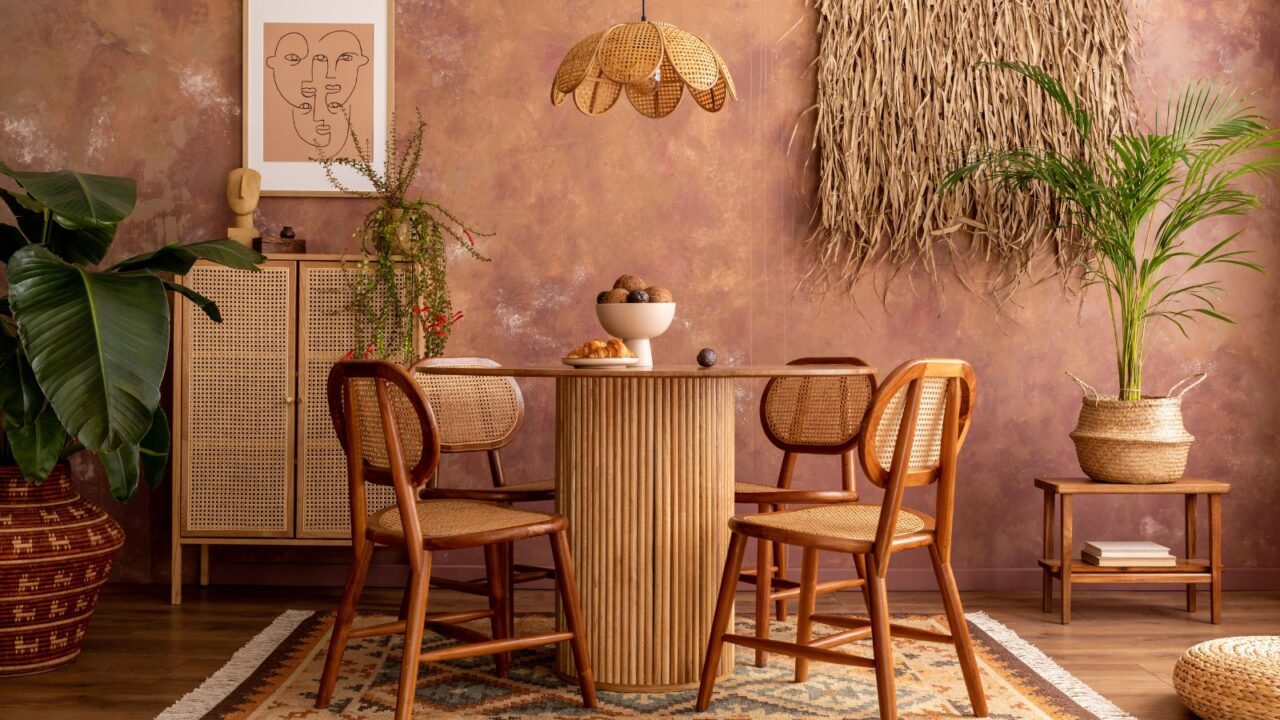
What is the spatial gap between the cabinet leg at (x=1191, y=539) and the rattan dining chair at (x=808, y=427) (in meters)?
1.36

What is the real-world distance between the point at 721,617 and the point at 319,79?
2.77m

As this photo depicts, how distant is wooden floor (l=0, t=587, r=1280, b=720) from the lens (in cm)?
288

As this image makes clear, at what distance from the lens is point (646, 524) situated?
2.81 m

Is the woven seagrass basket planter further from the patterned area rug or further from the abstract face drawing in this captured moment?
the abstract face drawing

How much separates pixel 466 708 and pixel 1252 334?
11.2ft

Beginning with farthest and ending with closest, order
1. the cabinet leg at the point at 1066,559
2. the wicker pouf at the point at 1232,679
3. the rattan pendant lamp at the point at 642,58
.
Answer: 1. the cabinet leg at the point at 1066,559
2. the rattan pendant lamp at the point at 642,58
3. the wicker pouf at the point at 1232,679

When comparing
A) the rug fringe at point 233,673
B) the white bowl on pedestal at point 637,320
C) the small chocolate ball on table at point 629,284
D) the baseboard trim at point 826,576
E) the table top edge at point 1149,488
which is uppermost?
the small chocolate ball on table at point 629,284

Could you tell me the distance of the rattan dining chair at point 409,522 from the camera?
2480 mm

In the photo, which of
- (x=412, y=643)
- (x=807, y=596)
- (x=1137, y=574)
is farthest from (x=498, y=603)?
(x=1137, y=574)

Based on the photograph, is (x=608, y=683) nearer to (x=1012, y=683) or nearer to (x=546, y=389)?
(x=1012, y=683)

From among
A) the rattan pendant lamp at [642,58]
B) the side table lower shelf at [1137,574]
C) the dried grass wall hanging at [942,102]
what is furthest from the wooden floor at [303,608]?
the rattan pendant lamp at [642,58]

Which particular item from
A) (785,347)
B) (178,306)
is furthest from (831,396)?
(178,306)

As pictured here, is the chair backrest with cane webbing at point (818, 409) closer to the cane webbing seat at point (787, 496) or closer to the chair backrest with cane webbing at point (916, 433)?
the cane webbing seat at point (787, 496)

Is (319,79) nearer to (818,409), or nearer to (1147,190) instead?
(818,409)
